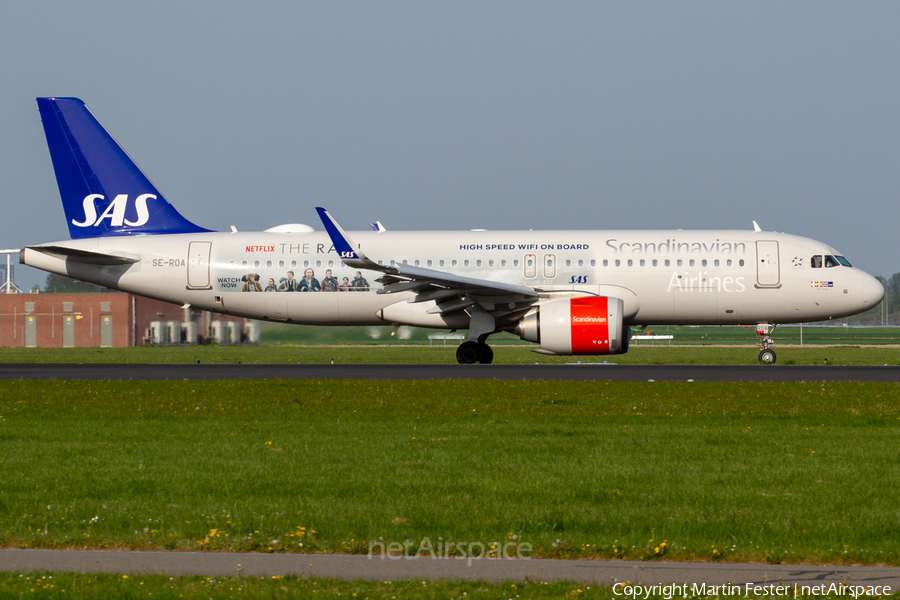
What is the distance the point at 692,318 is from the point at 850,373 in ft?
16.4

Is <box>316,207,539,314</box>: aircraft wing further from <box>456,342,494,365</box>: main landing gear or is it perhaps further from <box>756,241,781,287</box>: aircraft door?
<box>756,241,781,287</box>: aircraft door

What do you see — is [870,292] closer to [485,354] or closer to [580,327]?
[580,327]

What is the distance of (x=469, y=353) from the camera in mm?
28844

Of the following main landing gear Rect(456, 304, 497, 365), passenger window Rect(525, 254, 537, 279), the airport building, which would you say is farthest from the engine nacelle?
the airport building

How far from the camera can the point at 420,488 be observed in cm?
938

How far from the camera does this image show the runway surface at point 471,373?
23250 mm

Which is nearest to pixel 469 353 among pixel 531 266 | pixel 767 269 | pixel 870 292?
pixel 531 266

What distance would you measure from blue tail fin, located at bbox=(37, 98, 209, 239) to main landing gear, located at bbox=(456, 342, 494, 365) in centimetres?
1016

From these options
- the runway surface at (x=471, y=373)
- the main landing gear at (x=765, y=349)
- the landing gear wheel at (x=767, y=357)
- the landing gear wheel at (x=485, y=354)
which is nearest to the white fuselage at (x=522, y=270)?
the main landing gear at (x=765, y=349)

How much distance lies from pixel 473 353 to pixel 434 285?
10.1ft

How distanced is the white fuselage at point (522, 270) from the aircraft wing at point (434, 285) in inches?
38.0

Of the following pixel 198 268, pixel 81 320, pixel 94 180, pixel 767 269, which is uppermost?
pixel 94 180

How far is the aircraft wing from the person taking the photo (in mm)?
25734

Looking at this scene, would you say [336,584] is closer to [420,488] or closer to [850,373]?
[420,488]
